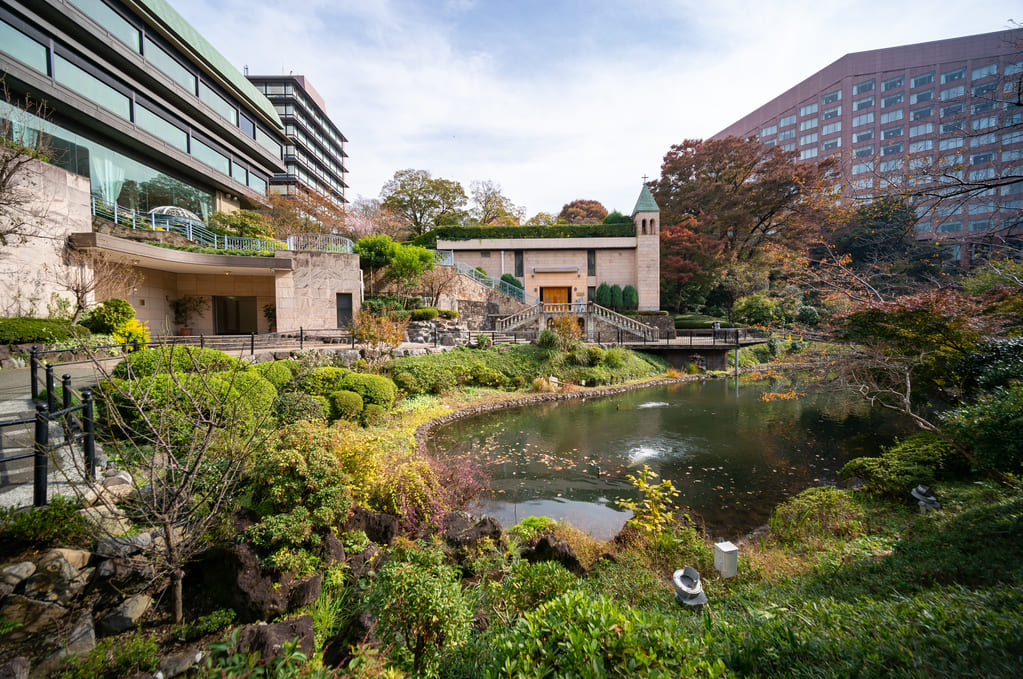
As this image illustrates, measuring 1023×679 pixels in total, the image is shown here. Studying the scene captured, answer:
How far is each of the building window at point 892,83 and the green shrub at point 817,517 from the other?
49.5 meters

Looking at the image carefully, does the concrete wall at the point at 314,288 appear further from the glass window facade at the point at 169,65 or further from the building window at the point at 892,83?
the building window at the point at 892,83

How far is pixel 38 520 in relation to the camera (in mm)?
3346

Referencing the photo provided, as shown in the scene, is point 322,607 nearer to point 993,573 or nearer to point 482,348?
point 993,573

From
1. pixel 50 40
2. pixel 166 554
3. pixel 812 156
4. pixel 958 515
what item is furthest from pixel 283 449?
pixel 812 156

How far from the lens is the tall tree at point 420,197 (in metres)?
32.2

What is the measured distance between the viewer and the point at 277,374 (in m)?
8.28

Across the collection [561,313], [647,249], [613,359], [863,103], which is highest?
[863,103]

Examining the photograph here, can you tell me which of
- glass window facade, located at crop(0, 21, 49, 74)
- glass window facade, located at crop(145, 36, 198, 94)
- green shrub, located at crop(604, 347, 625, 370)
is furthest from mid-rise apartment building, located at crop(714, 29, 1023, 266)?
glass window facade, located at crop(145, 36, 198, 94)

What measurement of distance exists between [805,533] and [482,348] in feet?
42.5

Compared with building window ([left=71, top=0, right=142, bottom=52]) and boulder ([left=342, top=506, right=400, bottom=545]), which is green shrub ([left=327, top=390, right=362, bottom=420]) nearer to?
boulder ([left=342, top=506, right=400, bottom=545])

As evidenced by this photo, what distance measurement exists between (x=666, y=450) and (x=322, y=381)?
318 inches

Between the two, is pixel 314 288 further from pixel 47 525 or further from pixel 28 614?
pixel 28 614

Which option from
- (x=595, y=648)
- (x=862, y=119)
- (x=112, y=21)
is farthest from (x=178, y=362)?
(x=862, y=119)

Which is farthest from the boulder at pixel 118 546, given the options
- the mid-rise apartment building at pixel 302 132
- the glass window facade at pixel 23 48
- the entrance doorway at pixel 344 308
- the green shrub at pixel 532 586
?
the mid-rise apartment building at pixel 302 132
